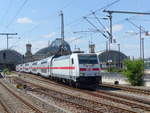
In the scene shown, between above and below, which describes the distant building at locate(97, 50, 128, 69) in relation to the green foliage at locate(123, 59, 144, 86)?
above

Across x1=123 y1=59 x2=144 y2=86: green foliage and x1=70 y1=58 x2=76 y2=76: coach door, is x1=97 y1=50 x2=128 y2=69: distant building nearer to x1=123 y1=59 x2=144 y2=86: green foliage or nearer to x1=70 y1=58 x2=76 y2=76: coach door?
x1=123 y1=59 x2=144 y2=86: green foliage

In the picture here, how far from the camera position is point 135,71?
1113 inches

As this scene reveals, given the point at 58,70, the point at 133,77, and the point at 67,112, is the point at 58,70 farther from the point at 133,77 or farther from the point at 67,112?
the point at 67,112

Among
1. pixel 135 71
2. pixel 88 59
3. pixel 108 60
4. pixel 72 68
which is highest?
pixel 108 60

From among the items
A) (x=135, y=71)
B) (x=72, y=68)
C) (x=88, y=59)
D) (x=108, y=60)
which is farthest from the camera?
(x=108, y=60)

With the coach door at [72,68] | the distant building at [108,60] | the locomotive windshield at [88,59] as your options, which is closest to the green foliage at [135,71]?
the locomotive windshield at [88,59]

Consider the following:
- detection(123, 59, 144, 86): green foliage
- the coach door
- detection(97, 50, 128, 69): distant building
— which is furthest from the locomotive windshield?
detection(97, 50, 128, 69): distant building

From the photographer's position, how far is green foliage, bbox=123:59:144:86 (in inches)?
1110

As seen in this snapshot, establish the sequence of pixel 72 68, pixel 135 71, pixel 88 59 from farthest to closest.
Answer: pixel 135 71, pixel 72 68, pixel 88 59

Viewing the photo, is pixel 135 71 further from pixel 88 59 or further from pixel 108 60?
pixel 108 60

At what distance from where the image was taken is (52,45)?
431 feet

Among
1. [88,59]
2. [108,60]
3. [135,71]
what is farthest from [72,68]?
[108,60]

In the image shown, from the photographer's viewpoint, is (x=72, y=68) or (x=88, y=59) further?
(x=72, y=68)

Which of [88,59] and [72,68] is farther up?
[88,59]
